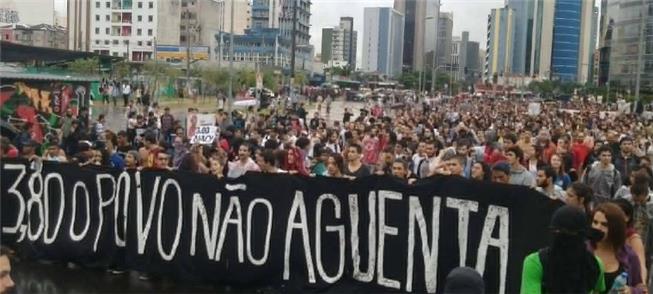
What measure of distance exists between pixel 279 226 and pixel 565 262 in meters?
4.48

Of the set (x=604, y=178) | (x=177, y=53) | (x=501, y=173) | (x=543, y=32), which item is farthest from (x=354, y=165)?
(x=543, y=32)

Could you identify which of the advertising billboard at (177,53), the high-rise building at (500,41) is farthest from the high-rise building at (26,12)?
the high-rise building at (500,41)

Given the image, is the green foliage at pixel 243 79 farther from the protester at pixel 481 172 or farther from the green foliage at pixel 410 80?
the protester at pixel 481 172

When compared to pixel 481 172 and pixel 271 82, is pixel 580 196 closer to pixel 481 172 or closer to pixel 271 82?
pixel 481 172

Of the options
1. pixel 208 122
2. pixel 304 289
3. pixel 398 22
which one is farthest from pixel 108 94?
pixel 398 22

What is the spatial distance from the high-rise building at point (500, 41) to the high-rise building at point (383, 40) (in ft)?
67.9

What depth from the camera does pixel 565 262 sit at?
418 cm

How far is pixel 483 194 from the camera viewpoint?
7.34m

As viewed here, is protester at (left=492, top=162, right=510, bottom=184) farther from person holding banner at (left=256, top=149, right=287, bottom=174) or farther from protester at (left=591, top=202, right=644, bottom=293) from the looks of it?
protester at (left=591, top=202, right=644, bottom=293)

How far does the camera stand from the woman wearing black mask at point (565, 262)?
162 inches

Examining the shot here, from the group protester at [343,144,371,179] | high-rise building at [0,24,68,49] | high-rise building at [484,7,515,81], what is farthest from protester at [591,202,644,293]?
high-rise building at [484,7,515,81]

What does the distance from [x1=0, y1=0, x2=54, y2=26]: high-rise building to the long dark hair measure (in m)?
75.4

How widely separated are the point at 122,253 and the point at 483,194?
163 inches

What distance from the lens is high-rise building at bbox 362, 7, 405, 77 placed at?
138 m
